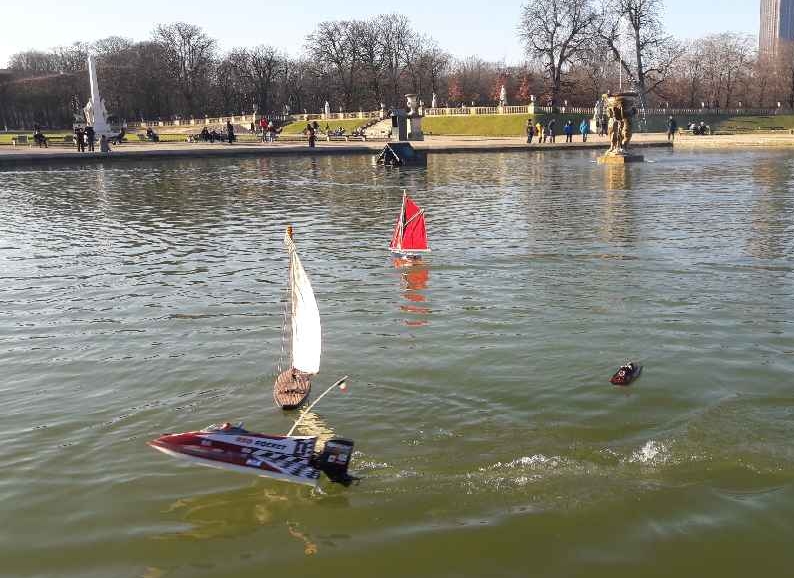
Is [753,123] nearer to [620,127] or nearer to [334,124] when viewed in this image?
[334,124]

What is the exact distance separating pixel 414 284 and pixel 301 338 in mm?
5472

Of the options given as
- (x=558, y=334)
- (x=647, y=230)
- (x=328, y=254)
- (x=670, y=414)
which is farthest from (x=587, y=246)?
(x=670, y=414)

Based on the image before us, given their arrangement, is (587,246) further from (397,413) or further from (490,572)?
(490,572)

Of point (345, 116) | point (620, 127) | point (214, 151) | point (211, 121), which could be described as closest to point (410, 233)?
point (620, 127)

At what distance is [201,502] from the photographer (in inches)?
233

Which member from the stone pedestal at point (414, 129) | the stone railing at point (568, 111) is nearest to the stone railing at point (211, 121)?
the stone railing at point (568, 111)

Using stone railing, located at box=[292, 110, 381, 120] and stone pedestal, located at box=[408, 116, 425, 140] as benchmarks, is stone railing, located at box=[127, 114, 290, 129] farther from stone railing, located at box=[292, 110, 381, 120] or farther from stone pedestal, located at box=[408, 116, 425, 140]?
stone pedestal, located at box=[408, 116, 425, 140]

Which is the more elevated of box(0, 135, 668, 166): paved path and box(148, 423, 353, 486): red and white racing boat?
box(0, 135, 668, 166): paved path

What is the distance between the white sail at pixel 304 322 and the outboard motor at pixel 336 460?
149 cm

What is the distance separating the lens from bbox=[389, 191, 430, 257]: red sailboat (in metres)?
14.9

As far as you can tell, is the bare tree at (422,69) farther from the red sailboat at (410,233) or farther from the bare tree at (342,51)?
the red sailboat at (410,233)

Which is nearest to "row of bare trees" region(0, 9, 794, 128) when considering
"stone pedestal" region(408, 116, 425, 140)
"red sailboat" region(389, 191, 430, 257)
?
"stone pedestal" region(408, 116, 425, 140)

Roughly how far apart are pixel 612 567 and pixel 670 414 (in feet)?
8.63

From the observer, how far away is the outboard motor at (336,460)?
5.86 m
